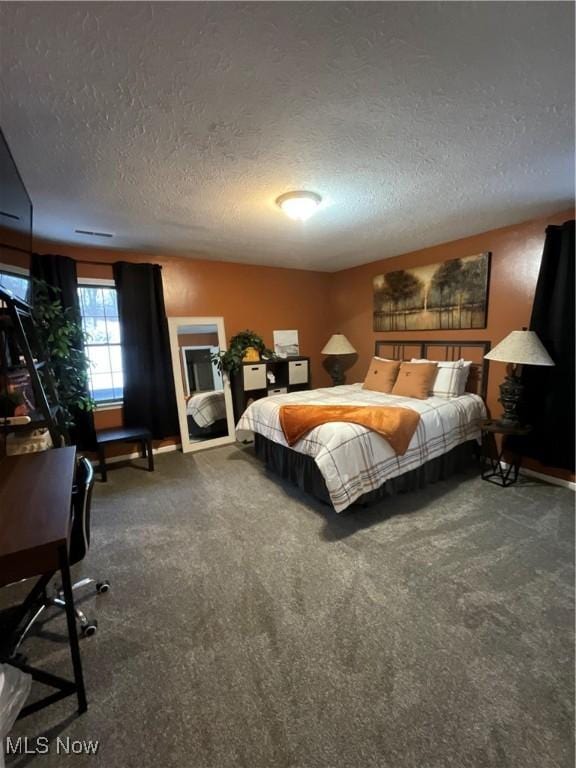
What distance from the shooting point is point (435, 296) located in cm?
383

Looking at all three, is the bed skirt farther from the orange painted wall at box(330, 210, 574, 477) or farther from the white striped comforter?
the orange painted wall at box(330, 210, 574, 477)

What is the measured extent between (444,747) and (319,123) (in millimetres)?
2621

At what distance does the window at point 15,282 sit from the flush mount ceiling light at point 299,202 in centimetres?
179

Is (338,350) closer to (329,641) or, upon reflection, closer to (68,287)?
(68,287)

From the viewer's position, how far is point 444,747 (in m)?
1.12

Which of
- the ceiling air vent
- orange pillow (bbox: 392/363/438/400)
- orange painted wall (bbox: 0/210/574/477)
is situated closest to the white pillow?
orange pillow (bbox: 392/363/438/400)

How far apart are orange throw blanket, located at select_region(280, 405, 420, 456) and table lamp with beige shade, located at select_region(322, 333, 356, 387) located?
1.99 m

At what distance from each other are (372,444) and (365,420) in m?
0.20

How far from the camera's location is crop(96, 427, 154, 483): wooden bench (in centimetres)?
330

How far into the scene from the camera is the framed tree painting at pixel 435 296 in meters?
3.42

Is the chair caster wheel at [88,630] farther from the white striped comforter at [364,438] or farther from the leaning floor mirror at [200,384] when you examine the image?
the leaning floor mirror at [200,384]

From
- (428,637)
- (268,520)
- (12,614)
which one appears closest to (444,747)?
(428,637)

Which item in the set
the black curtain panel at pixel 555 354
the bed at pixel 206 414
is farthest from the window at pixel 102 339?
the black curtain panel at pixel 555 354

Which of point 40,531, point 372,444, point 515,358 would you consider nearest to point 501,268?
point 515,358
